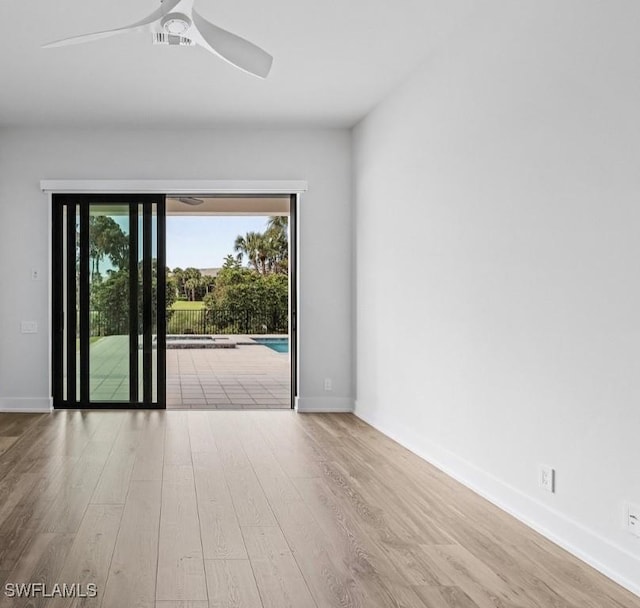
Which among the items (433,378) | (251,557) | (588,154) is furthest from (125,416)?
(588,154)

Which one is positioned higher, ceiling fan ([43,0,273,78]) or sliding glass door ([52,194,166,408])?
ceiling fan ([43,0,273,78])

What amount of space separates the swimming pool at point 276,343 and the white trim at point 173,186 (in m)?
7.41

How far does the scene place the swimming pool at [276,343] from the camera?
1383 cm

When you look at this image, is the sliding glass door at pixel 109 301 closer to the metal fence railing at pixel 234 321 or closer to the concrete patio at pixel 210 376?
the concrete patio at pixel 210 376

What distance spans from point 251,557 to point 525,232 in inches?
78.6

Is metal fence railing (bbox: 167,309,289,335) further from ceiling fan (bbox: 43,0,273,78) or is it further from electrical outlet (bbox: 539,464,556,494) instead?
electrical outlet (bbox: 539,464,556,494)

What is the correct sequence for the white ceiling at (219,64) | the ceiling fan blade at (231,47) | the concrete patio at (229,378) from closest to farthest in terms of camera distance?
1. the ceiling fan blade at (231,47)
2. the white ceiling at (219,64)
3. the concrete patio at (229,378)

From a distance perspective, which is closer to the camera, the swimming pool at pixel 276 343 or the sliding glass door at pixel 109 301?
the sliding glass door at pixel 109 301

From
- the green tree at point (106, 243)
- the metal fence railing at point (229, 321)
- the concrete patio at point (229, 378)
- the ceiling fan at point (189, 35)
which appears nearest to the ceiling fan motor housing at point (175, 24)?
the ceiling fan at point (189, 35)

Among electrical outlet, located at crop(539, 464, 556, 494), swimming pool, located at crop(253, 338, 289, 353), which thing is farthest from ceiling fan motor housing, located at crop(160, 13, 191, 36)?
swimming pool, located at crop(253, 338, 289, 353)

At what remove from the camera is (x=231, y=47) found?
3.36m

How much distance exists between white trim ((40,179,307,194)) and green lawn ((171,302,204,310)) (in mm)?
9012

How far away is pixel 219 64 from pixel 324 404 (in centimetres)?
327

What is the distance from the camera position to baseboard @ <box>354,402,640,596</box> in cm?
258
